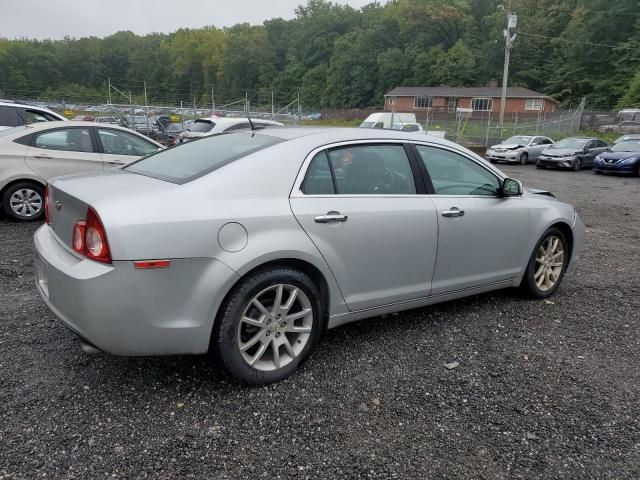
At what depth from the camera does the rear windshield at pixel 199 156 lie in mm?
3070

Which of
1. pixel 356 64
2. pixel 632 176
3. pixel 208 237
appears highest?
pixel 356 64

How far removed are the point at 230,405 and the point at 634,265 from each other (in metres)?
5.42

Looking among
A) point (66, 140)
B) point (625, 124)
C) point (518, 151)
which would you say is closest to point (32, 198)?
point (66, 140)

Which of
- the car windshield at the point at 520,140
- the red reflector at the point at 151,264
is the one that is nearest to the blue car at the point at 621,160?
the car windshield at the point at 520,140

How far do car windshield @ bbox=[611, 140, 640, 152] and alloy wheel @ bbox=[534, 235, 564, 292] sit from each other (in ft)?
55.5

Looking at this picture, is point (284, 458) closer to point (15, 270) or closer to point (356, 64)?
point (15, 270)

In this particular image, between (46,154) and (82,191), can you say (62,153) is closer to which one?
(46,154)

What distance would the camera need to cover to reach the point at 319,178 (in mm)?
3209

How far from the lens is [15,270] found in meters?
5.01

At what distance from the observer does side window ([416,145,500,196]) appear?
3.80 metres

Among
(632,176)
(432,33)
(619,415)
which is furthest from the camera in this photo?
(432,33)

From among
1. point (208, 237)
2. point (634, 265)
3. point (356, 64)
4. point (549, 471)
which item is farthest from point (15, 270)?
point (356, 64)

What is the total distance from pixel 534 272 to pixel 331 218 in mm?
2361

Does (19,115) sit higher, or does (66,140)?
(19,115)
